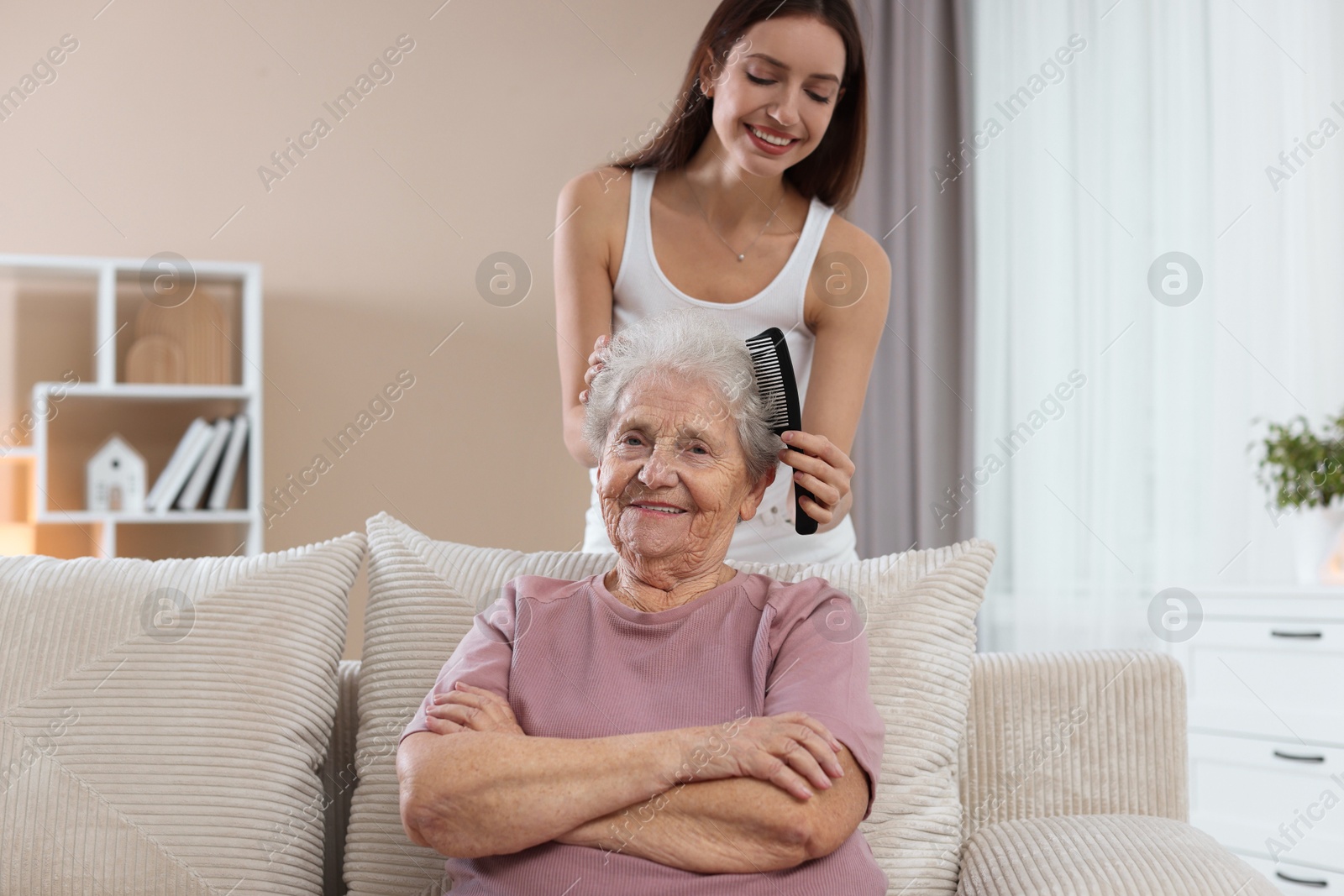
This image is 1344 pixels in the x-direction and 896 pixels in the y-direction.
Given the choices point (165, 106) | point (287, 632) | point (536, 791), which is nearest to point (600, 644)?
point (536, 791)

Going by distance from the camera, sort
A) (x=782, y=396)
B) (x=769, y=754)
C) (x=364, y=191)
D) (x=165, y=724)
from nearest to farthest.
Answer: (x=769, y=754)
(x=165, y=724)
(x=782, y=396)
(x=364, y=191)

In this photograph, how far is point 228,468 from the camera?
3248 mm

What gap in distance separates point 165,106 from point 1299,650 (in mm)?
3434

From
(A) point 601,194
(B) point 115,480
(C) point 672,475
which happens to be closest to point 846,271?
(A) point 601,194

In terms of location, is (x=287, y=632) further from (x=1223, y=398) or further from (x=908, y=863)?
(x=1223, y=398)

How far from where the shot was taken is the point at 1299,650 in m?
2.49

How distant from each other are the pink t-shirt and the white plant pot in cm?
170

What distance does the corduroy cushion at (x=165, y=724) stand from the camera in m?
1.35

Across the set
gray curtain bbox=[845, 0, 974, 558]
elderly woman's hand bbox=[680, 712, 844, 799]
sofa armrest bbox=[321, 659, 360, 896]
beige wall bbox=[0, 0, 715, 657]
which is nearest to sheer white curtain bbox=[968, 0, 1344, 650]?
gray curtain bbox=[845, 0, 974, 558]

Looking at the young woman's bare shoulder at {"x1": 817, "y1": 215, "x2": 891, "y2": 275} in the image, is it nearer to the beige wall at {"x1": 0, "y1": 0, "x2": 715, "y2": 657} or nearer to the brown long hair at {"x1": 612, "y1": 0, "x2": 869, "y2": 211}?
the brown long hair at {"x1": 612, "y1": 0, "x2": 869, "y2": 211}

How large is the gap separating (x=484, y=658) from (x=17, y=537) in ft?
8.56

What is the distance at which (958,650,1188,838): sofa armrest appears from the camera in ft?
5.03

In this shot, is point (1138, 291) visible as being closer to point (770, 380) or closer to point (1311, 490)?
point (1311, 490)

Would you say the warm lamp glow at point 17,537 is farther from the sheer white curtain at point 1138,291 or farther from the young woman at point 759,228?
the sheer white curtain at point 1138,291
